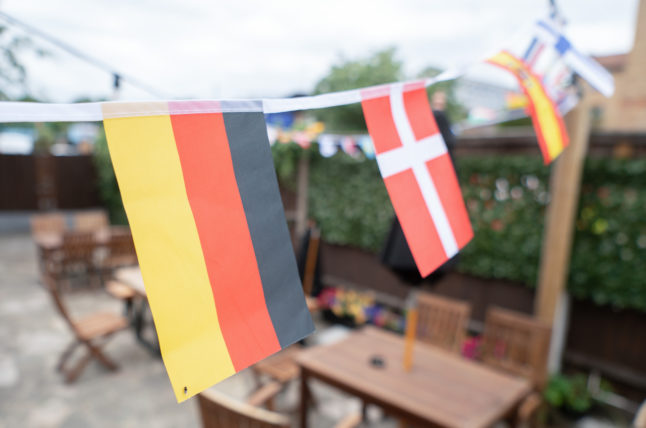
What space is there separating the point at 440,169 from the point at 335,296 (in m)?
4.49

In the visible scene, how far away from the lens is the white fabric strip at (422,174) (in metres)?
1.37

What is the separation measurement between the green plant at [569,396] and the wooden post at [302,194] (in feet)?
12.7

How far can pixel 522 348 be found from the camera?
3.48 meters

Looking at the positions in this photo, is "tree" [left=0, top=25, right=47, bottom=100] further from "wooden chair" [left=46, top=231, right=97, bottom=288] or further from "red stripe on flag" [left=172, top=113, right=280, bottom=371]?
"wooden chair" [left=46, top=231, right=97, bottom=288]

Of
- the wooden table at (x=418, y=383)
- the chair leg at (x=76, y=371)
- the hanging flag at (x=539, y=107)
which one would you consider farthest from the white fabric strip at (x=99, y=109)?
the chair leg at (x=76, y=371)

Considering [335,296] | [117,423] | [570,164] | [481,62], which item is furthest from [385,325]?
[481,62]

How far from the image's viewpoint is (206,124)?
98 cm

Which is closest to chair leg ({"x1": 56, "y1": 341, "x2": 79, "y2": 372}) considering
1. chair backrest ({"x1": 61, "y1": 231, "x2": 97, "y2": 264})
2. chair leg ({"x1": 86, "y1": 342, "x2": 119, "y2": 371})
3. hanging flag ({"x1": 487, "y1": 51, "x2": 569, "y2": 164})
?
chair leg ({"x1": 86, "y1": 342, "x2": 119, "y2": 371})

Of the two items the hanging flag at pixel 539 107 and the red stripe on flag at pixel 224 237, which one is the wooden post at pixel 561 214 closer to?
the hanging flag at pixel 539 107

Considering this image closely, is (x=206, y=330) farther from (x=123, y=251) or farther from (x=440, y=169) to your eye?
(x=123, y=251)

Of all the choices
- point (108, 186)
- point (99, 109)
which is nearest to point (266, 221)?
point (99, 109)

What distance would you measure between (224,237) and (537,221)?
4041 millimetres

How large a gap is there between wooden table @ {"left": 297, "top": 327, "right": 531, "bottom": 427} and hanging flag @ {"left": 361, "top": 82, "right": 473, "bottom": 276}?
1.46 metres

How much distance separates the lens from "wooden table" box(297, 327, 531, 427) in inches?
94.5
